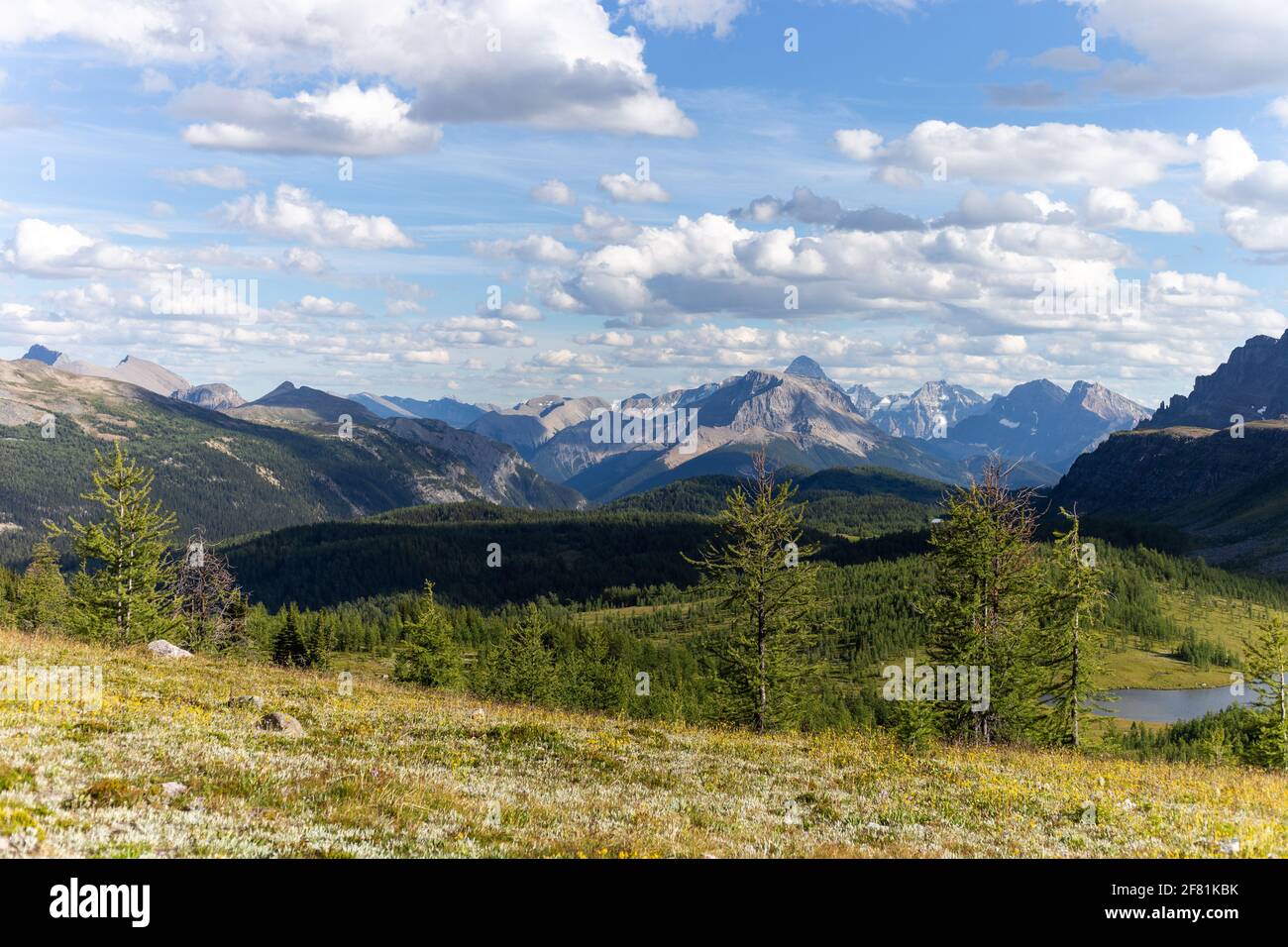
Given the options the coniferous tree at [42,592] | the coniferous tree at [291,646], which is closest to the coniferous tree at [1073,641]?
the coniferous tree at [291,646]

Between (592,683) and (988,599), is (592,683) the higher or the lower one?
the lower one

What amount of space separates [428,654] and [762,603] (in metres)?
48.9

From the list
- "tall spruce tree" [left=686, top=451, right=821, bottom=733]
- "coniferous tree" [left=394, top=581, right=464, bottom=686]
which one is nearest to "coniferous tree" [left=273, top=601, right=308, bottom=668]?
"coniferous tree" [left=394, top=581, right=464, bottom=686]

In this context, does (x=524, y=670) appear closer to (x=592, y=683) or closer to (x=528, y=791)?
(x=592, y=683)

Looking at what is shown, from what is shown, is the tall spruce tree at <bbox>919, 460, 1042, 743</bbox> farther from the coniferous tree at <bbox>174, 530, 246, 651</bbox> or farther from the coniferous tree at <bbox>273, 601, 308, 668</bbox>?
the coniferous tree at <bbox>273, 601, 308, 668</bbox>

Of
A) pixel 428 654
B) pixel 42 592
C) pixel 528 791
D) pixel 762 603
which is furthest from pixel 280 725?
pixel 42 592

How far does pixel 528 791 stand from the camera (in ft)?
53.1

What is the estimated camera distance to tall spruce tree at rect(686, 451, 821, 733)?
148 feet

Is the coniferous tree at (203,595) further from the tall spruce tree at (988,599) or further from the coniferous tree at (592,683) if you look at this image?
the tall spruce tree at (988,599)

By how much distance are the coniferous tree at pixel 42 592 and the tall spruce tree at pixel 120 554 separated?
33.1 meters
